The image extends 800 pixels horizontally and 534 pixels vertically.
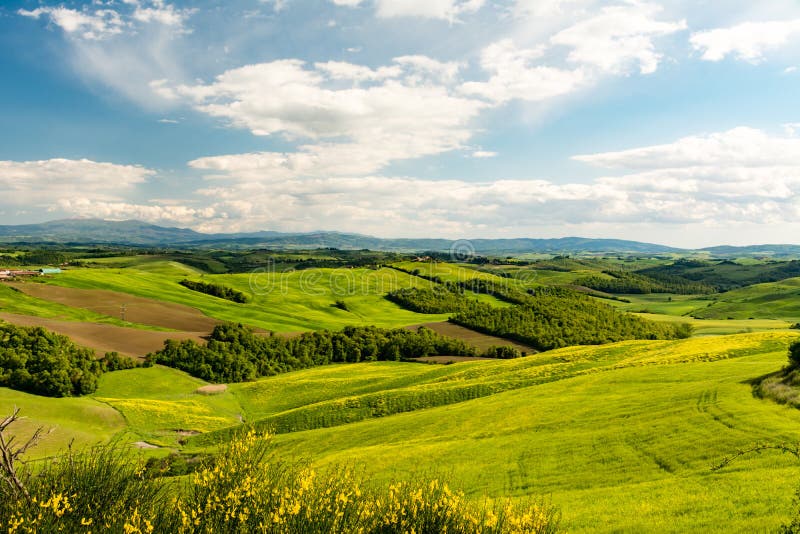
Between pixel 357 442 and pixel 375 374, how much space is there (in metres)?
50.4

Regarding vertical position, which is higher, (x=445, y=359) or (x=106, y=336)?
(x=106, y=336)

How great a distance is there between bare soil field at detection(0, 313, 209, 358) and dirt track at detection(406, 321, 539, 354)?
217ft

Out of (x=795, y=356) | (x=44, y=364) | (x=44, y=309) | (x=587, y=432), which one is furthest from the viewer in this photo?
(x=44, y=309)

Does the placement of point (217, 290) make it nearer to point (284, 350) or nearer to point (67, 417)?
point (284, 350)

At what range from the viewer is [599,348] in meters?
70.8

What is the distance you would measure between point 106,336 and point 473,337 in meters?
91.2

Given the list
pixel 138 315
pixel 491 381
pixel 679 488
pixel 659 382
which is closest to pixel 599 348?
pixel 491 381

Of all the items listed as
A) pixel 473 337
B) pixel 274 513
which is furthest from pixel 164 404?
pixel 473 337

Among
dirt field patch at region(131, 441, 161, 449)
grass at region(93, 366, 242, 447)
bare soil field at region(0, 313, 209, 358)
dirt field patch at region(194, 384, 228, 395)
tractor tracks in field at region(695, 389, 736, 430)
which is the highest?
tractor tracks in field at region(695, 389, 736, 430)

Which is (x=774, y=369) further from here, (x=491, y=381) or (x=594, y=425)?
(x=491, y=381)

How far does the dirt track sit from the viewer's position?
128250 mm

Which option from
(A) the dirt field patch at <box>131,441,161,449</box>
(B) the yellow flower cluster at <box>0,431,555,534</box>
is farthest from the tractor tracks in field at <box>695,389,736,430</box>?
(A) the dirt field patch at <box>131,441,161,449</box>

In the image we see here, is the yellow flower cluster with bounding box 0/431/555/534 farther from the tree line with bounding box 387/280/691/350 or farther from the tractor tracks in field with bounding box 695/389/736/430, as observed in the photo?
the tree line with bounding box 387/280/691/350

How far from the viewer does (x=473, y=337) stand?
136750mm
